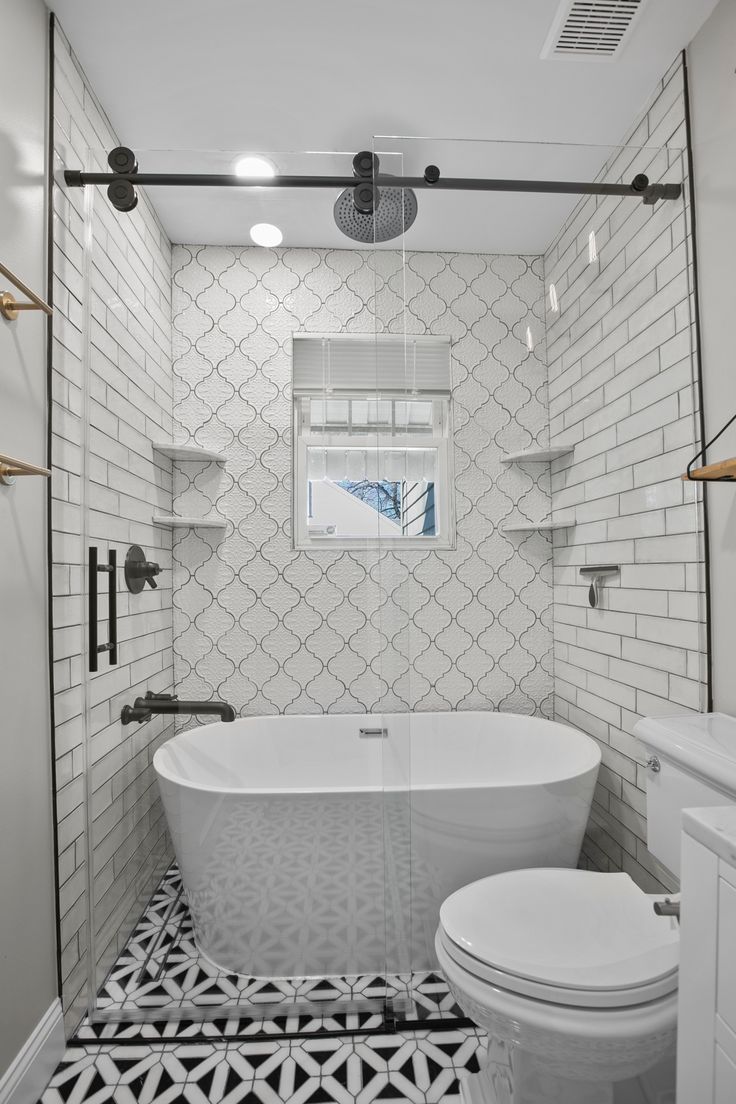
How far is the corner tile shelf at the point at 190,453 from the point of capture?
1.84 metres

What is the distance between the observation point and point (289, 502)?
185cm

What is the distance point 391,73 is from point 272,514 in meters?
1.40

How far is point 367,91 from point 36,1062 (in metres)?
2.87

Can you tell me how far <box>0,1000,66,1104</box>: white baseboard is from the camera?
4.41ft

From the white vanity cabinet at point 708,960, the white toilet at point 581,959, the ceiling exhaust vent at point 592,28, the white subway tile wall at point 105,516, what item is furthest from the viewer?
the white subway tile wall at point 105,516

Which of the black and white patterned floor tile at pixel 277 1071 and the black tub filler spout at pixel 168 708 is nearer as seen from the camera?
the black and white patterned floor tile at pixel 277 1071

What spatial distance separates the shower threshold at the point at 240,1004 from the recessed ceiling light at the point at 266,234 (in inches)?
78.2

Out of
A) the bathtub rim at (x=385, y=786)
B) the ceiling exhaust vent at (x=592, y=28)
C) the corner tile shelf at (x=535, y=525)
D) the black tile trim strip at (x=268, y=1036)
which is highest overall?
the ceiling exhaust vent at (x=592, y=28)

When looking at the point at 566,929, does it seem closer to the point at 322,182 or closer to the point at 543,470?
the point at 543,470

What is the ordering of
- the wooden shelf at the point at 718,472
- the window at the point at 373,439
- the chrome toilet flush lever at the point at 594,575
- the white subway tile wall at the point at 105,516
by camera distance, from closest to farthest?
the wooden shelf at the point at 718,472, the white subway tile wall at the point at 105,516, the window at the point at 373,439, the chrome toilet flush lever at the point at 594,575

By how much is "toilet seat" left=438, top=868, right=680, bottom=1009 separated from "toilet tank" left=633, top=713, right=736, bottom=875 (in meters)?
0.17

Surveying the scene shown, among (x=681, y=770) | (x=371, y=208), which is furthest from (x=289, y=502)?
(x=681, y=770)

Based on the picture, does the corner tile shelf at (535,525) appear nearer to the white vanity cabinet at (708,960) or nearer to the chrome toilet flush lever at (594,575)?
the chrome toilet flush lever at (594,575)

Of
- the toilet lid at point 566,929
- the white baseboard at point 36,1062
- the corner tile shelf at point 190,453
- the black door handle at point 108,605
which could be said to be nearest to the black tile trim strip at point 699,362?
the toilet lid at point 566,929
